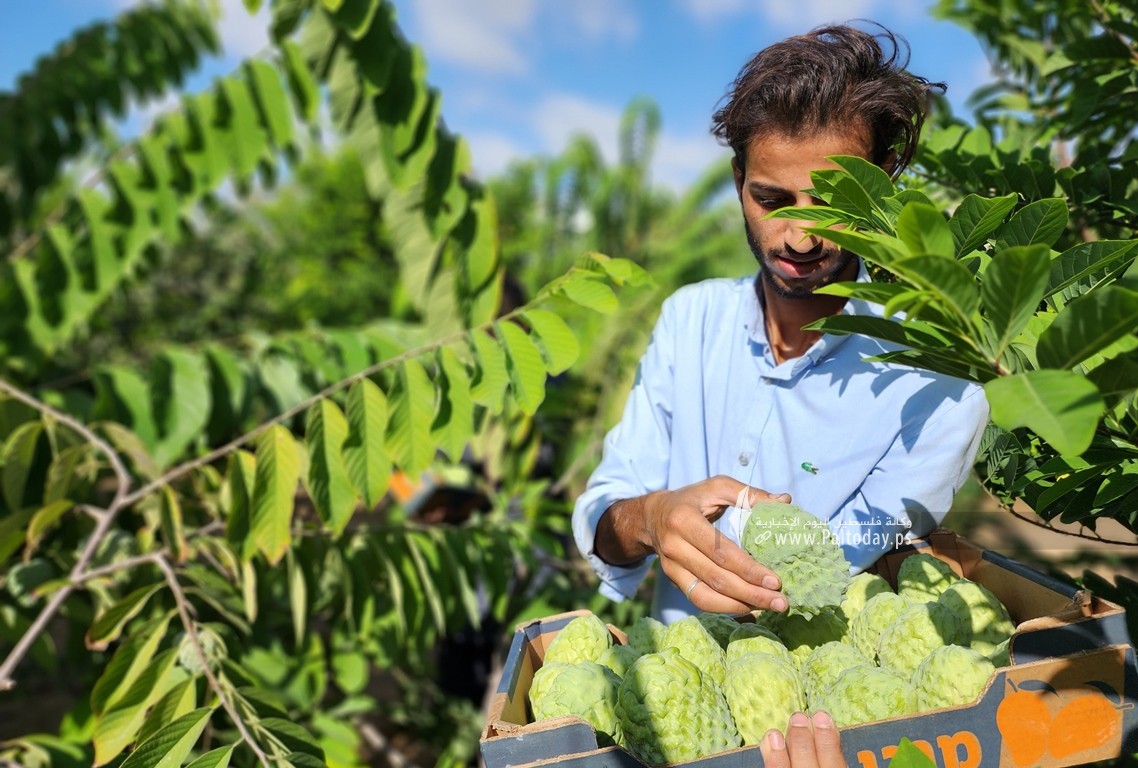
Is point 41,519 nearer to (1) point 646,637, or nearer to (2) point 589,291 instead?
(2) point 589,291

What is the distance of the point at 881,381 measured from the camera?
1370 millimetres

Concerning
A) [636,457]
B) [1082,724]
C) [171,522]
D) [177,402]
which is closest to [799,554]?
[1082,724]

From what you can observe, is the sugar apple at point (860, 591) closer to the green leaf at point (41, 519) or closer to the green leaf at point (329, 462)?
the green leaf at point (329, 462)

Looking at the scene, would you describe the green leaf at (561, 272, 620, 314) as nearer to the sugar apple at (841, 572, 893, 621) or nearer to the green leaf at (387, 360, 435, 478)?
the green leaf at (387, 360, 435, 478)

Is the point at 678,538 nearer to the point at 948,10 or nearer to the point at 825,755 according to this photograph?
the point at 825,755

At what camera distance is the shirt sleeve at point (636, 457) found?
4.74ft

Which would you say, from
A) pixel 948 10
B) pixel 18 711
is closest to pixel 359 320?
pixel 18 711

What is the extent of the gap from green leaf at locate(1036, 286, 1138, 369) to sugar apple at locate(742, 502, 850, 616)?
38cm

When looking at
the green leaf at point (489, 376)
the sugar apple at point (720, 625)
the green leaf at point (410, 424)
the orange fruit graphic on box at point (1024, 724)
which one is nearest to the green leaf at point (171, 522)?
the green leaf at point (410, 424)

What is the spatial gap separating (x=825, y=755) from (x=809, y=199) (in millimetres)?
767

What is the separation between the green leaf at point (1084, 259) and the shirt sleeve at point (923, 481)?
40cm

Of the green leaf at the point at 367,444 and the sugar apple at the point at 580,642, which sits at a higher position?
the green leaf at the point at 367,444

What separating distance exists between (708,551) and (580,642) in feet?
0.64

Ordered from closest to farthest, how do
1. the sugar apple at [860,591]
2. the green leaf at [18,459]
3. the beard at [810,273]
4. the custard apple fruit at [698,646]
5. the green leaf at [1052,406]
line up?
the green leaf at [1052,406] < the custard apple fruit at [698,646] < the sugar apple at [860,591] < the beard at [810,273] < the green leaf at [18,459]
